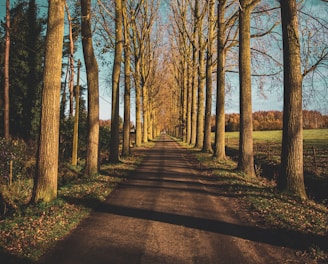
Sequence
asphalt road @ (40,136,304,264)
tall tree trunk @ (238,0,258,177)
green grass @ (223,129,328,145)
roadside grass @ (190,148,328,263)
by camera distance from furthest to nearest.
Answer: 1. green grass @ (223,129,328,145)
2. tall tree trunk @ (238,0,258,177)
3. roadside grass @ (190,148,328,263)
4. asphalt road @ (40,136,304,264)

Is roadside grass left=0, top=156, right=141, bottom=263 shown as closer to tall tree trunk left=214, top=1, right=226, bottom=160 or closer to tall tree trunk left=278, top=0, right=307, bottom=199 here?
tall tree trunk left=278, top=0, right=307, bottom=199

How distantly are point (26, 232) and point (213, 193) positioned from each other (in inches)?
213

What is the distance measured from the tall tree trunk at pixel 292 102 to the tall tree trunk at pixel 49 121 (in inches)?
271

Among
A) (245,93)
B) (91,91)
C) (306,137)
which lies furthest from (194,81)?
(306,137)

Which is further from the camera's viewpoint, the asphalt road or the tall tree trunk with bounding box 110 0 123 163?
the tall tree trunk with bounding box 110 0 123 163

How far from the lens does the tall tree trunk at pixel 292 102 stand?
24.9 ft

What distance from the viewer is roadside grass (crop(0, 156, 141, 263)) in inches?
161

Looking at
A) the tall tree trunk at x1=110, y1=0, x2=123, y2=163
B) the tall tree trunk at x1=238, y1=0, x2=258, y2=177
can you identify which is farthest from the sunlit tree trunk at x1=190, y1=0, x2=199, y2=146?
the tall tree trunk at x1=238, y1=0, x2=258, y2=177

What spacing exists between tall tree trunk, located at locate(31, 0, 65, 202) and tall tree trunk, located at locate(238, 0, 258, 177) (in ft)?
25.5

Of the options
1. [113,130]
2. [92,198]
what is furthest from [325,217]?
[113,130]

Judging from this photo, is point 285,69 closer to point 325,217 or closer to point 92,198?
point 325,217

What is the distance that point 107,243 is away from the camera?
437cm

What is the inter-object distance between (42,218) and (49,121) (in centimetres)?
252

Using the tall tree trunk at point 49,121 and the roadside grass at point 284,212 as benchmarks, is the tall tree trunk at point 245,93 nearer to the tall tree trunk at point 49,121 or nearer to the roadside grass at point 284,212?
the roadside grass at point 284,212
